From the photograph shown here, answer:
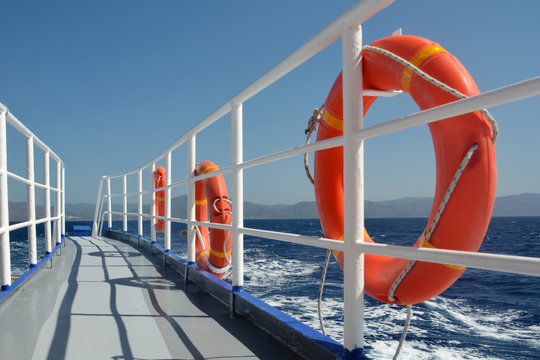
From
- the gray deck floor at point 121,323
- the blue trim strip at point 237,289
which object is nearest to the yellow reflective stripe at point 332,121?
the gray deck floor at point 121,323

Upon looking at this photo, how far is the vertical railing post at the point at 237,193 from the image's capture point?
1.75 metres

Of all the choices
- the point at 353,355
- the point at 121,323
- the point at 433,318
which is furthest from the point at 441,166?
the point at 433,318

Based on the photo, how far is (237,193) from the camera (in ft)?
5.75

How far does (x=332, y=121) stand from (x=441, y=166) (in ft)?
1.32

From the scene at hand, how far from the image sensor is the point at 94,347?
132cm

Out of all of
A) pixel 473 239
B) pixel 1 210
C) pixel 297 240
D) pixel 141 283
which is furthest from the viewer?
pixel 141 283

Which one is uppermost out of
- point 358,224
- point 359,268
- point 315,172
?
point 315,172

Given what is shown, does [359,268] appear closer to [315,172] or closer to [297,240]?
[297,240]

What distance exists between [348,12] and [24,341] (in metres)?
1.49

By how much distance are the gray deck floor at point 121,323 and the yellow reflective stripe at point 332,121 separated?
0.72 metres

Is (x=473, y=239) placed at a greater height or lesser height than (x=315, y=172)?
lesser

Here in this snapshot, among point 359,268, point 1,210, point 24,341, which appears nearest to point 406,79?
point 359,268

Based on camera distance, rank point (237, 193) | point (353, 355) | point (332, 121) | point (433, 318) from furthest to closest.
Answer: point (433, 318), point (237, 193), point (332, 121), point (353, 355)

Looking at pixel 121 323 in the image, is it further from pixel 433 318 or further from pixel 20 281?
pixel 433 318
